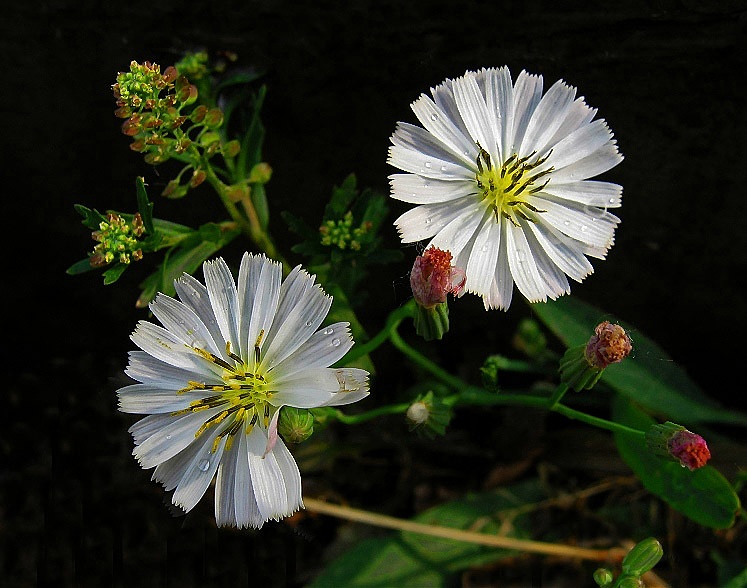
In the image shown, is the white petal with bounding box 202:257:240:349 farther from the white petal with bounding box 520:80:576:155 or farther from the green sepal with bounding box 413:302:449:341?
the white petal with bounding box 520:80:576:155

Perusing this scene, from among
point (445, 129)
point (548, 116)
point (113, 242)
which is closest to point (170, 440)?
point (113, 242)

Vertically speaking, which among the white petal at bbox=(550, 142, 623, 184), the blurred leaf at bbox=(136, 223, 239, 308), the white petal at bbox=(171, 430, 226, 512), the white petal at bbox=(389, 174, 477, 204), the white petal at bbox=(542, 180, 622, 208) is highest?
the white petal at bbox=(550, 142, 623, 184)

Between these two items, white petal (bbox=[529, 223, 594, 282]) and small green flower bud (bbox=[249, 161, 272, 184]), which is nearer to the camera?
white petal (bbox=[529, 223, 594, 282])

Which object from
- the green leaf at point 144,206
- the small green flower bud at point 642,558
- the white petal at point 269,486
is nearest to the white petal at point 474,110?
the green leaf at point 144,206

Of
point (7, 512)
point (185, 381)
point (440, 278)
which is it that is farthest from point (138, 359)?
point (7, 512)

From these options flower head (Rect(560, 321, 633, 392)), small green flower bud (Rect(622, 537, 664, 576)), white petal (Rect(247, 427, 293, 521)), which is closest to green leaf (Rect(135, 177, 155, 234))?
white petal (Rect(247, 427, 293, 521))

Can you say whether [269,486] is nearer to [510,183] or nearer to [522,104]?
[510,183]
